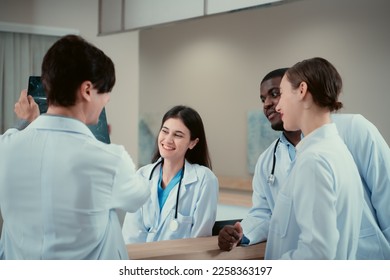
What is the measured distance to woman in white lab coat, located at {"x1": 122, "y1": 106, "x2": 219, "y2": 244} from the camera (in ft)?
4.83

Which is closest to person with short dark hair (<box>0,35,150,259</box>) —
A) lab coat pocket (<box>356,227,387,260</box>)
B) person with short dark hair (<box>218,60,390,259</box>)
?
person with short dark hair (<box>218,60,390,259</box>)

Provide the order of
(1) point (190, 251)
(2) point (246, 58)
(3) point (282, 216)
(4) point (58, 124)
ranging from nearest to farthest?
(4) point (58, 124) → (3) point (282, 216) → (1) point (190, 251) → (2) point (246, 58)

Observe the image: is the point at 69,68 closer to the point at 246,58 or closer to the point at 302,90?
the point at 302,90

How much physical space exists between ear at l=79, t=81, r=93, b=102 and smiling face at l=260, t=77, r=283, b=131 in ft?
2.06

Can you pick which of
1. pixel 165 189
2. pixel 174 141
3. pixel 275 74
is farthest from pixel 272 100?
pixel 165 189

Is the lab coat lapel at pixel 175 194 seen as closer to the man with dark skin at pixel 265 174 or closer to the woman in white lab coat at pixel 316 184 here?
the man with dark skin at pixel 265 174

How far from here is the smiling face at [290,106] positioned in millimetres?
1300

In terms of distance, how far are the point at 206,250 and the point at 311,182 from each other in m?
0.42

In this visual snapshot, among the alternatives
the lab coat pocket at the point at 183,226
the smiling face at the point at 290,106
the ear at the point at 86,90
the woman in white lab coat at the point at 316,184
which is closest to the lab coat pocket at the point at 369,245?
the woman in white lab coat at the point at 316,184

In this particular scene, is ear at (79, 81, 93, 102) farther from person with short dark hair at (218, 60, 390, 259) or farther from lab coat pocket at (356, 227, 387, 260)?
lab coat pocket at (356, 227, 387, 260)

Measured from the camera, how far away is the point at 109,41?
5.08 ft

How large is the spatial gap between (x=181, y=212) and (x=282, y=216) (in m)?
0.35

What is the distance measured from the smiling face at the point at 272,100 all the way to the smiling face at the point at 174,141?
269 mm
